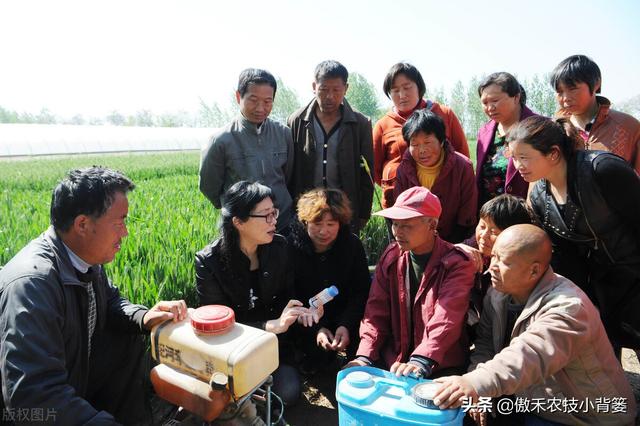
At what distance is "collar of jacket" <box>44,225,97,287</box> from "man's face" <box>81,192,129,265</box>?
0.25ft

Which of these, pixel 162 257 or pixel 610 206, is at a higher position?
pixel 610 206

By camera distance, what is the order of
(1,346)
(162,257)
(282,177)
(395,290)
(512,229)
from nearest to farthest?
(1,346) → (512,229) → (395,290) → (162,257) → (282,177)

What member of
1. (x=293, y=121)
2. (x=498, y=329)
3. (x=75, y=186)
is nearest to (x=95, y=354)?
(x=75, y=186)

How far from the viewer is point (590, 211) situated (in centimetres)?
213

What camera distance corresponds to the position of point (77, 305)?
6.08 feet

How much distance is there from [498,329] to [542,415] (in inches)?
16.2

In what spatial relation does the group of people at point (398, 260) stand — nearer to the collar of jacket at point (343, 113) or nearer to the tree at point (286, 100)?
the collar of jacket at point (343, 113)

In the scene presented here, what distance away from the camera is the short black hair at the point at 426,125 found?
9.06 ft

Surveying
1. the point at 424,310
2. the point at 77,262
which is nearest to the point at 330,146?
the point at 424,310

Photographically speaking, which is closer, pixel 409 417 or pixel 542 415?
pixel 409 417

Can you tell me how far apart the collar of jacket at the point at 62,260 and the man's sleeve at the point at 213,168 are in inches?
59.5

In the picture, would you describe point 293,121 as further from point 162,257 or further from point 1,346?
point 1,346

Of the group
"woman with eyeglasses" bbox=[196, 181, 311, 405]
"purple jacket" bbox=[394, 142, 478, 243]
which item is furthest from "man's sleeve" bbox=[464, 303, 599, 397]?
"purple jacket" bbox=[394, 142, 478, 243]

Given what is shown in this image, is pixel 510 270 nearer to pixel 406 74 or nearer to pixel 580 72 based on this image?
pixel 580 72
